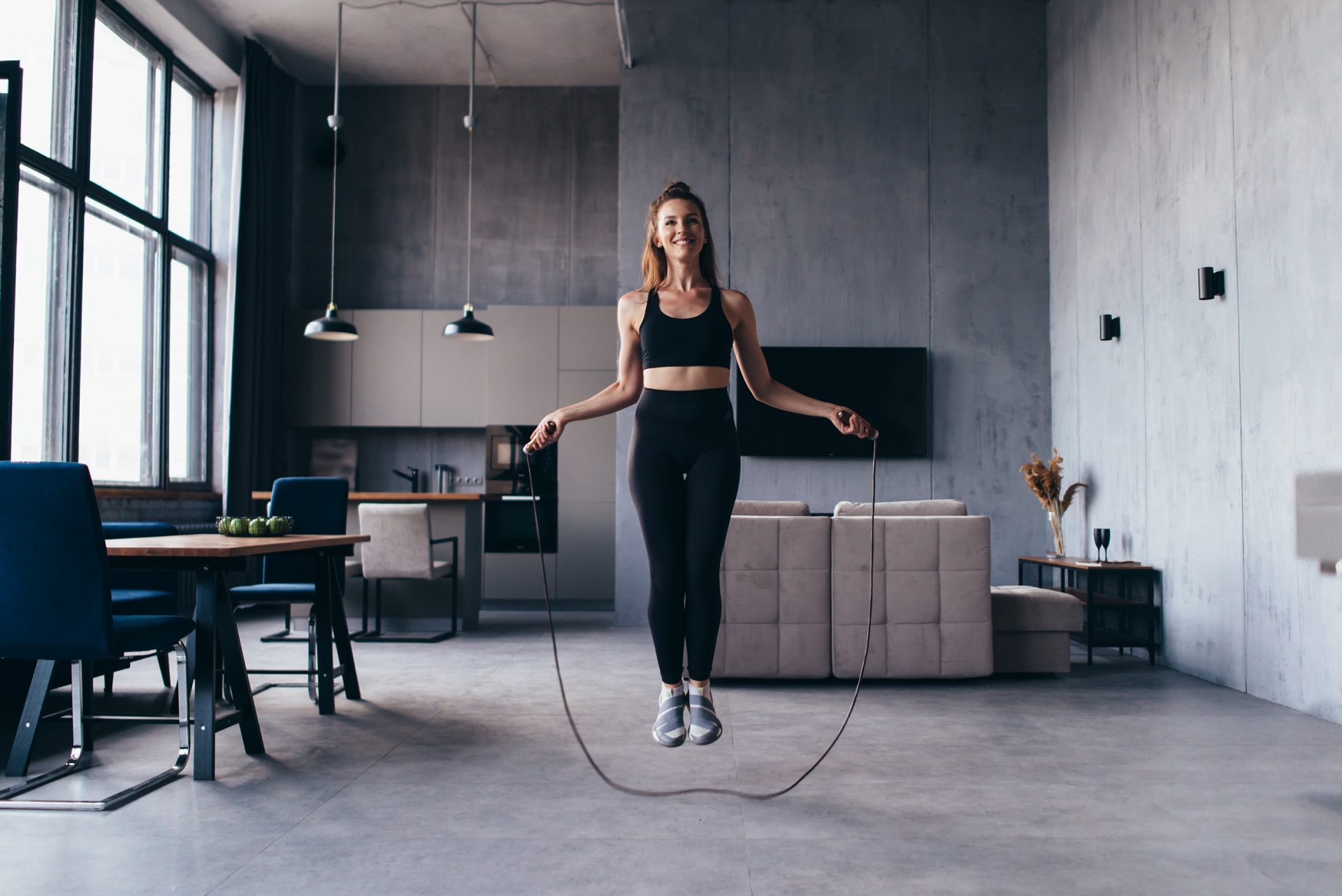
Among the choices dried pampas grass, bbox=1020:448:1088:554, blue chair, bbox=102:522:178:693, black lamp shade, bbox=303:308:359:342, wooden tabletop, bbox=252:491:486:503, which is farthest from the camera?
black lamp shade, bbox=303:308:359:342

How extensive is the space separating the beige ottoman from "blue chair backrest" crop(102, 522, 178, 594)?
12.2ft

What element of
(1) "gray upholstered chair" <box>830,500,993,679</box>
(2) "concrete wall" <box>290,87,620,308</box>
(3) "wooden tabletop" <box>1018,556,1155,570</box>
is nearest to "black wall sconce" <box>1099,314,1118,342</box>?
(3) "wooden tabletop" <box>1018,556,1155,570</box>

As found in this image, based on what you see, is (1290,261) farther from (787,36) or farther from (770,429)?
(787,36)

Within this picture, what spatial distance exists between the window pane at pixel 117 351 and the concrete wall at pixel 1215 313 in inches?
245

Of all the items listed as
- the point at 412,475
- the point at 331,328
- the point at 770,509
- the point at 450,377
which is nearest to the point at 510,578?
the point at 412,475

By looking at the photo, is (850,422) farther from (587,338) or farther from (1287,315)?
(587,338)

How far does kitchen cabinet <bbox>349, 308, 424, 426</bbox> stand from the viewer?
809cm

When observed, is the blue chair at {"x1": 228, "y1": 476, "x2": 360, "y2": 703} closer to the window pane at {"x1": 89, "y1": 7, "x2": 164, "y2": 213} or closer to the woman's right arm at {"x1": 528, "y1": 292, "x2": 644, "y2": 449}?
the woman's right arm at {"x1": 528, "y1": 292, "x2": 644, "y2": 449}

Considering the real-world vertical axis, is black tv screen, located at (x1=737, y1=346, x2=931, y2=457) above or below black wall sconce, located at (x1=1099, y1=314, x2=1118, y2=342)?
below

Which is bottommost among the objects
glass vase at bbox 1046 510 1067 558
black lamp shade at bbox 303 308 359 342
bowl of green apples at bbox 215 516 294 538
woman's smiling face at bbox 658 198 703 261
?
glass vase at bbox 1046 510 1067 558

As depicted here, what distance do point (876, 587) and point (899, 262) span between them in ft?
11.0

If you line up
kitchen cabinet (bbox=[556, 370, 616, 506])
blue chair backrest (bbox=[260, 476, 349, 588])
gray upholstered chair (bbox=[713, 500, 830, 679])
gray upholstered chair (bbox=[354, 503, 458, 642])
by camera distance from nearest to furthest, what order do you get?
1. gray upholstered chair (bbox=[713, 500, 830, 679])
2. blue chair backrest (bbox=[260, 476, 349, 588])
3. gray upholstered chair (bbox=[354, 503, 458, 642])
4. kitchen cabinet (bbox=[556, 370, 616, 506])

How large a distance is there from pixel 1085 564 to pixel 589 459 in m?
4.00

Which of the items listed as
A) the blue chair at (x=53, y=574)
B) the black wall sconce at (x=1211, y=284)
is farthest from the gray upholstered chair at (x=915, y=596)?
the blue chair at (x=53, y=574)
